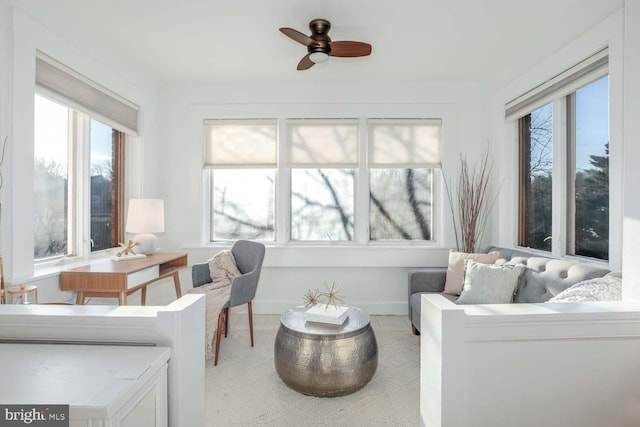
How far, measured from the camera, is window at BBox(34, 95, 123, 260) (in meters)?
2.45

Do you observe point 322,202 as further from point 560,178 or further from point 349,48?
point 560,178

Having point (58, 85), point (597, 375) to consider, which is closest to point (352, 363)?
point (597, 375)

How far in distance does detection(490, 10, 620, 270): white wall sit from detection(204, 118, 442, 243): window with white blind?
2.19 feet

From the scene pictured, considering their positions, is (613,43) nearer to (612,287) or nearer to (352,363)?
(612,287)

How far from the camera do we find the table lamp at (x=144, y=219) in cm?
290

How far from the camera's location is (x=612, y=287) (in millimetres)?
1588

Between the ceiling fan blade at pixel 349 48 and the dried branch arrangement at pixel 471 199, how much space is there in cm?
181

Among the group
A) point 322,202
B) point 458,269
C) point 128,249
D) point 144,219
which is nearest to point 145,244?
point 128,249

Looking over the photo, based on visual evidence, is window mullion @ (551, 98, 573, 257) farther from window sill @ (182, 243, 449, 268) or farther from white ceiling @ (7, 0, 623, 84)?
window sill @ (182, 243, 449, 268)

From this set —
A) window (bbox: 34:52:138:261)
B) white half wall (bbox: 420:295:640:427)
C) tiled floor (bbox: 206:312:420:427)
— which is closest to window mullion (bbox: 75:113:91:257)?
window (bbox: 34:52:138:261)

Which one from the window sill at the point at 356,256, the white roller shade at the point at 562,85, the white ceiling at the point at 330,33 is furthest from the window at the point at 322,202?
the white roller shade at the point at 562,85

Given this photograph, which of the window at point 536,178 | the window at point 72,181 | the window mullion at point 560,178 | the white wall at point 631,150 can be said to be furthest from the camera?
the window at point 536,178

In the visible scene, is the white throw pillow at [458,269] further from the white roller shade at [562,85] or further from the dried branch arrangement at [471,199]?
the white roller shade at [562,85]

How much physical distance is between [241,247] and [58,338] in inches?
84.1
